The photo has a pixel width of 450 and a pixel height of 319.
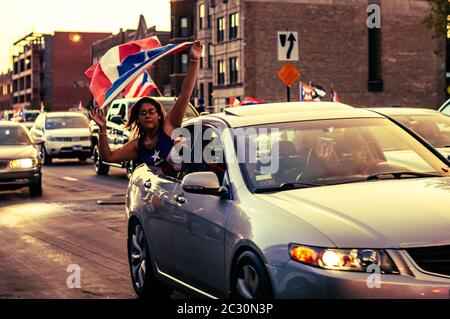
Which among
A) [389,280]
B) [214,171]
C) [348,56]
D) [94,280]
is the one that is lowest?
[94,280]

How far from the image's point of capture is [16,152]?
19.4 meters

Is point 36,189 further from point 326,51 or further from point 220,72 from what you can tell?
point 326,51

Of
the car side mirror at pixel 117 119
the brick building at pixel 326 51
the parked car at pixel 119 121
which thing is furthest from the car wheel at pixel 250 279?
the brick building at pixel 326 51

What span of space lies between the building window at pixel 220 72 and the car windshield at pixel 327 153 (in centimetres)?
5999

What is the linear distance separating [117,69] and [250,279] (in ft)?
38.1

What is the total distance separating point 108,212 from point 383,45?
57050mm

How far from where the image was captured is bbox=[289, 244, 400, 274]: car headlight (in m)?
5.00

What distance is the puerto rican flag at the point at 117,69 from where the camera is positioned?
15883mm

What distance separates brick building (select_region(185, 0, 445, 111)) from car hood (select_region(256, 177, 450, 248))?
57618mm

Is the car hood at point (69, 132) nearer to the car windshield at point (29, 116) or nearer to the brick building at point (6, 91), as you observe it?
the car windshield at point (29, 116)

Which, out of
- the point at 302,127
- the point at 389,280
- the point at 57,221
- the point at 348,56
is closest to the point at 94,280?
the point at 302,127

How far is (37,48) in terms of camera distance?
14825 cm

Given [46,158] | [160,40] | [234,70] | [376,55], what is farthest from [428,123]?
[160,40]
